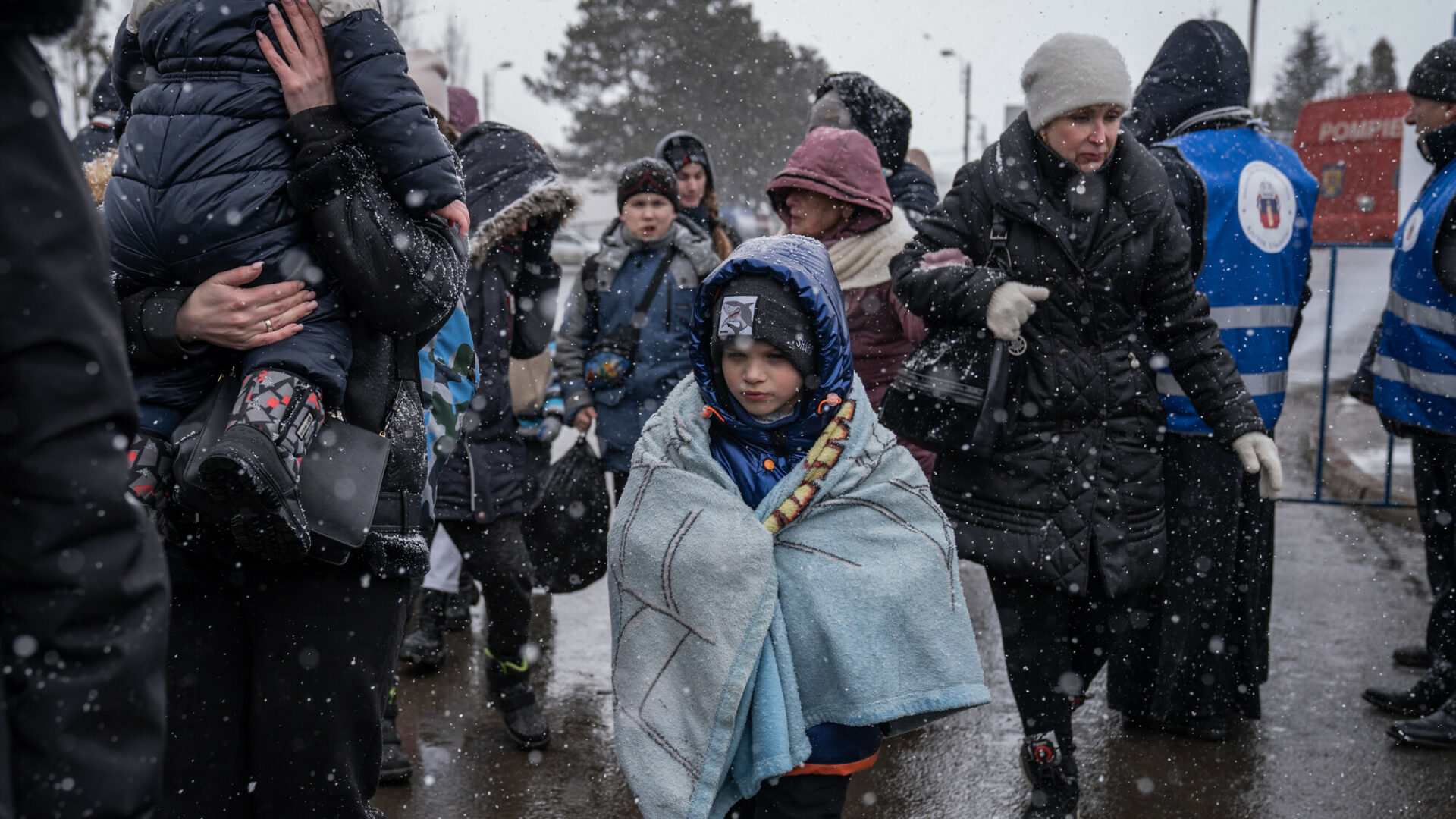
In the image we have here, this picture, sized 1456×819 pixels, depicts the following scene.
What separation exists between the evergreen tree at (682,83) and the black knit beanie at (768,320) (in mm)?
39097

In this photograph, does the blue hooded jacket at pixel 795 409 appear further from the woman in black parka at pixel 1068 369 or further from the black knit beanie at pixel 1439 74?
the black knit beanie at pixel 1439 74

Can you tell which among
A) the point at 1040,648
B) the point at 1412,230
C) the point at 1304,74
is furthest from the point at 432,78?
the point at 1304,74

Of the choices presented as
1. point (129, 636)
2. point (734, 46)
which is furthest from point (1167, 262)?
point (734, 46)

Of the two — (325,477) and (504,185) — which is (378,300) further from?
(504,185)

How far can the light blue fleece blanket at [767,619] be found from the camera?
248cm

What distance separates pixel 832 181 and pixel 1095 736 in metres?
2.18

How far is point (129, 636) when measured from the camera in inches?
48.3

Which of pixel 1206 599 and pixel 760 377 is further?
pixel 1206 599

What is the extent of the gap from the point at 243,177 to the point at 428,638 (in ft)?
10.3

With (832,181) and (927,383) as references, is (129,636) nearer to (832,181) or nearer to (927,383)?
(927,383)

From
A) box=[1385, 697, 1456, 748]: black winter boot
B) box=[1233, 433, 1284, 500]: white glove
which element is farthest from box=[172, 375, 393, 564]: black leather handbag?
box=[1385, 697, 1456, 748]: black winter boot

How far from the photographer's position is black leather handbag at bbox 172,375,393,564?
2.04m

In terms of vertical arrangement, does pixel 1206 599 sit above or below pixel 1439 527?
below

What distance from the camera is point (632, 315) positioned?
198 inches
